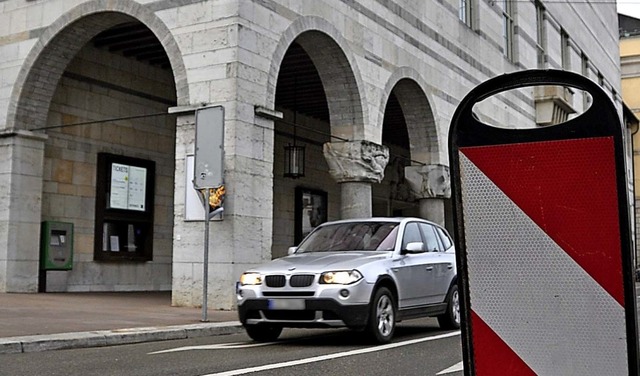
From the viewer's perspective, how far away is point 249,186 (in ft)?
45.2

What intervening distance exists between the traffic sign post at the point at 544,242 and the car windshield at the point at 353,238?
7.95 meters

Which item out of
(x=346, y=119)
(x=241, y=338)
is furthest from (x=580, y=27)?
(x=241, y=338)

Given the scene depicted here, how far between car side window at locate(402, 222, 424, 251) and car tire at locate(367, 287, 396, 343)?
3.16 ft

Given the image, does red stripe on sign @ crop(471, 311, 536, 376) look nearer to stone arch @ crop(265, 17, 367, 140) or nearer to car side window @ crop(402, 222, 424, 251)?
car side window @ crop(402, 222, 424, 251)

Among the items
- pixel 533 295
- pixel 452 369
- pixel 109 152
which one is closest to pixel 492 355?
pixel 533 295

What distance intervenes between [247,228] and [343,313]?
516 cm

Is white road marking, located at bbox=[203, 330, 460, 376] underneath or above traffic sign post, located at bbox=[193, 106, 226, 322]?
underneath

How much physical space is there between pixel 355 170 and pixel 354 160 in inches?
8.9

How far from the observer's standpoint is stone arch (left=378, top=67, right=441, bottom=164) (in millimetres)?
20452

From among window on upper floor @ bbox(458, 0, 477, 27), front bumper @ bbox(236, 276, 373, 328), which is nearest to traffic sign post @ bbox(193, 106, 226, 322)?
front bumper @ bbox(236, 276, 373, 328)

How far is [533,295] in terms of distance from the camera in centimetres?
194

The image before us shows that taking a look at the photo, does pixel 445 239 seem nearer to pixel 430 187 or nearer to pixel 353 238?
pixel 353 238

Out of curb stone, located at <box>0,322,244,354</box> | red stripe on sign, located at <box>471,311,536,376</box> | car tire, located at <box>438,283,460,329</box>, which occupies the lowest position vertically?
curb stone, located at <box>0,322,244,354</box>

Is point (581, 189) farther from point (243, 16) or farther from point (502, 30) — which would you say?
point (502, 30)
